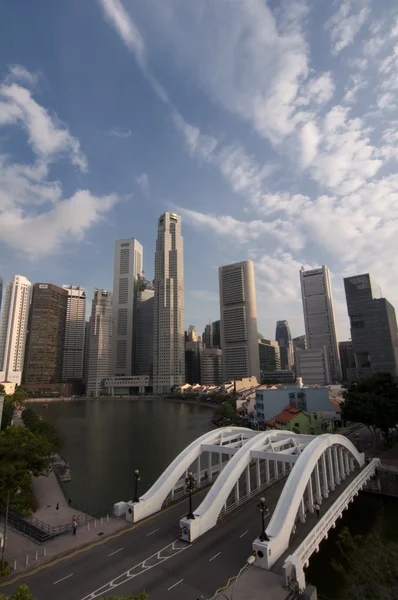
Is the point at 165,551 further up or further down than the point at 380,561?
further down

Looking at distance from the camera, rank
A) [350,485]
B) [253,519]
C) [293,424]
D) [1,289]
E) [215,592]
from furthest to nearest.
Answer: [1,289]
[293,424]
[350,485]
[253,519]
[215,592]

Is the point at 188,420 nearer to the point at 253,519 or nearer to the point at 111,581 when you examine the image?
the point at 253,519

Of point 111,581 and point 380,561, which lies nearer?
point 380,561

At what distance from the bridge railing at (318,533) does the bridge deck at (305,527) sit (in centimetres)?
85

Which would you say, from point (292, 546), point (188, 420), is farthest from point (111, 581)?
point (188, 420)

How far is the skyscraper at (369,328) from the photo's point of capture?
159 meters

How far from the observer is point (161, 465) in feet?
158

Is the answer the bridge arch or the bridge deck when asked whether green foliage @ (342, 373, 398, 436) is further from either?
the bridge arch

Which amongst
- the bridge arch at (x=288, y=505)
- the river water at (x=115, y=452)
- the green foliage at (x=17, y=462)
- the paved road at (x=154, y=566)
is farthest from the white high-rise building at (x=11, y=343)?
the bridge arch at (x=288, y=505)

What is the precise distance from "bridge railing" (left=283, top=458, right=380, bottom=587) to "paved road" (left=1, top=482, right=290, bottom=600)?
310cm

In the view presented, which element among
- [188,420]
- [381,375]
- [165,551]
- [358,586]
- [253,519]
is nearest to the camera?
[358,586]

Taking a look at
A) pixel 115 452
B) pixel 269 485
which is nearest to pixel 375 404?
pixel 269 485

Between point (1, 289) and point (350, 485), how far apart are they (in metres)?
214

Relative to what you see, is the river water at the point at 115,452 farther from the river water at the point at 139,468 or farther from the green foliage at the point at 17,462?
the green foliage at the point at 17,462
